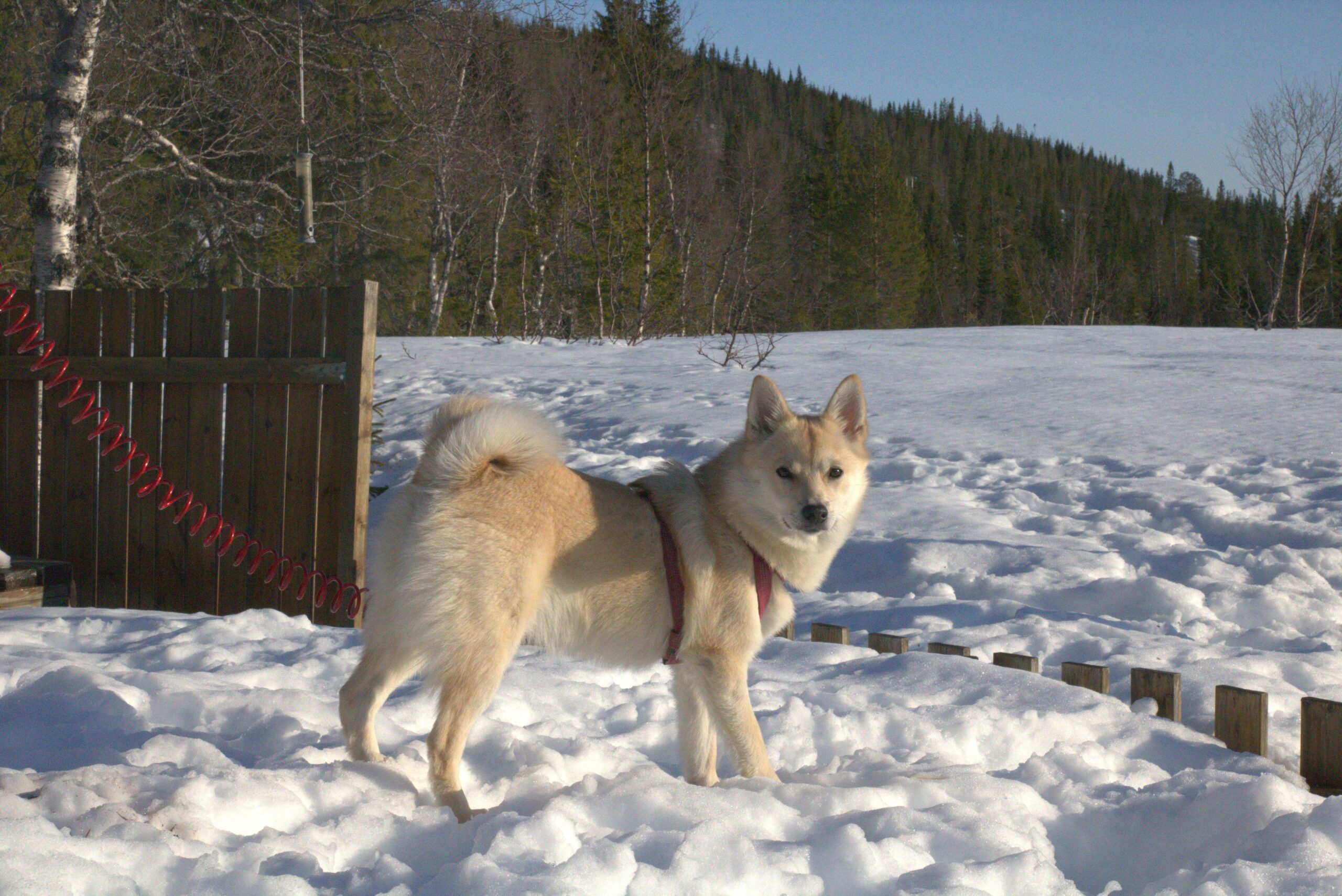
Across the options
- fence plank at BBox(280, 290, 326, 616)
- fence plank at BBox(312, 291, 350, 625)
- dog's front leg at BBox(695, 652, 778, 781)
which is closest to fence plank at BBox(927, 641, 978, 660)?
dog's front leg at BBox(695, 652, 778, 781)

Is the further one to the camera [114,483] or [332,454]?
[114,483]

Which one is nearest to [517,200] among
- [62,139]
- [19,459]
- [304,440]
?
[62,139]

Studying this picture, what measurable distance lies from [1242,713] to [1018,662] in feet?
2.84

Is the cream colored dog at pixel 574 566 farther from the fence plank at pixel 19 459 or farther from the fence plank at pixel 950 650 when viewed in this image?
the fence plank at pixel 19 459

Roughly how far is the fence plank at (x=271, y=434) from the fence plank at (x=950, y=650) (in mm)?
3494

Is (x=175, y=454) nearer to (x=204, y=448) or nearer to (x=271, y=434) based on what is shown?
(x=204, y=448)

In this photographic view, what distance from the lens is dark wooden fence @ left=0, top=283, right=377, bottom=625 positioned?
4.89 m

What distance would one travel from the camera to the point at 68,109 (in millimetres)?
6125

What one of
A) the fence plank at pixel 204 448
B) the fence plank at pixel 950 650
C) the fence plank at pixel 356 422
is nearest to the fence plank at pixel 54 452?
the fence plank at pixel 204 448

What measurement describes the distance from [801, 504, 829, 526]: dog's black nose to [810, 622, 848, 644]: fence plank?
1.40 meters

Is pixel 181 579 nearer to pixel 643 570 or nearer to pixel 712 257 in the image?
pixel 643 570

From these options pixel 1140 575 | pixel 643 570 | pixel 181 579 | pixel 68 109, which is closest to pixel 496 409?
pixel 643 570

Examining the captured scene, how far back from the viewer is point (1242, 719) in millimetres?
3213

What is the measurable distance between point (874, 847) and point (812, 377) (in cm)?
958
